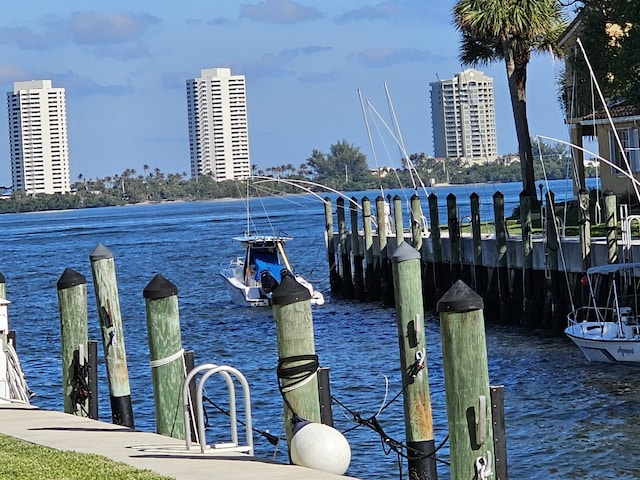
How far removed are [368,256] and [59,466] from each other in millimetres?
29752

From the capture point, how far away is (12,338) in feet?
55.0

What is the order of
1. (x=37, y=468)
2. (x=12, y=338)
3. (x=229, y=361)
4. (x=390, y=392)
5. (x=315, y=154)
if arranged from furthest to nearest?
(x=315, y=154)
(x=229, y=361)
(x=390, y=392)
(x=12, y=338)
(x=37, y=468)

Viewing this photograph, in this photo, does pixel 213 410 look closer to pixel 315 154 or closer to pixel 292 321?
pixel 292 321

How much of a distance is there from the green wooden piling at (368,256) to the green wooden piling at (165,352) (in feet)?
86.7

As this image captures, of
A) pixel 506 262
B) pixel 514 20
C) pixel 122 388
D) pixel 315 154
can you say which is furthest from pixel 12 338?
pixel 315 154

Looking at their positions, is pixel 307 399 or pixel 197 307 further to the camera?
pixel 197 307

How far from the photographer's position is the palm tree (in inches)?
1753

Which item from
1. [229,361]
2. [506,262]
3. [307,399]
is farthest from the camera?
[506,262]

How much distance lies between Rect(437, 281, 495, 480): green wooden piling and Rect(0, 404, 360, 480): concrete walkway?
1.02 meters

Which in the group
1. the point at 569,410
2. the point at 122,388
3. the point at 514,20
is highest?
the point at 514,20

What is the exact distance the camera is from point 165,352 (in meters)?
12.9

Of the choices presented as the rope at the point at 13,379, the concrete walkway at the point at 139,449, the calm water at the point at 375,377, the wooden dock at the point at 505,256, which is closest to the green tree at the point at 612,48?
the wooden dock at the point at 505,256

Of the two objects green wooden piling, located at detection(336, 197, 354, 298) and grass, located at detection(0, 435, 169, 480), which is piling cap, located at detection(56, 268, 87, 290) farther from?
green wooden piling, located at detection(336, 197, 354, 298)

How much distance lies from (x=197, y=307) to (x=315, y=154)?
137m
